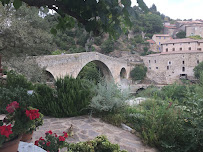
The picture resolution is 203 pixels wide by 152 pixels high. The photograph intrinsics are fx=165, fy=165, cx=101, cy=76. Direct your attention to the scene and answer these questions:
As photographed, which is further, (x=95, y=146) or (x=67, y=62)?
(x=67, y=62)

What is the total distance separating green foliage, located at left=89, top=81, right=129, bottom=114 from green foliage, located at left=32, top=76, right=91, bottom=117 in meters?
0.31

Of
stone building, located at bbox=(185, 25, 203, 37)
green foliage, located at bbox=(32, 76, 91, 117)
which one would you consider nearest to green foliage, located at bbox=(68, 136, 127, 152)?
green foliage, located at bbox=(32, 76, 91, 117)

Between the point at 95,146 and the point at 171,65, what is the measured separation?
3398 centimetres

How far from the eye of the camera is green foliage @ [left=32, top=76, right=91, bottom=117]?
398cm

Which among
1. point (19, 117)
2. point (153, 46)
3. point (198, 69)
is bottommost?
point (198, 69)

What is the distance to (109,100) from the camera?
3.88 meters

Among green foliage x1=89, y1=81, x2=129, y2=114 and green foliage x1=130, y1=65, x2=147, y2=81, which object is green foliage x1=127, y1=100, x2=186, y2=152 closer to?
green foliage x1=89, y1=81, x2=129, y2=114

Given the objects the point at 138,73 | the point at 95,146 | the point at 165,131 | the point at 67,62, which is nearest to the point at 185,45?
the point at 138,73

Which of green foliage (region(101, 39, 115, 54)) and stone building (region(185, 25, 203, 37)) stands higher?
stone building (region(185, 25, 203, 37))

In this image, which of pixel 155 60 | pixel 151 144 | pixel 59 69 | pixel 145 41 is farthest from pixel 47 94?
pixel 145 41

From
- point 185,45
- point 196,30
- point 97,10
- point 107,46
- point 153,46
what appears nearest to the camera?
point 97,10

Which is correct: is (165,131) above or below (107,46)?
below

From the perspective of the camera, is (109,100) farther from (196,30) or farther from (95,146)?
(196,30)

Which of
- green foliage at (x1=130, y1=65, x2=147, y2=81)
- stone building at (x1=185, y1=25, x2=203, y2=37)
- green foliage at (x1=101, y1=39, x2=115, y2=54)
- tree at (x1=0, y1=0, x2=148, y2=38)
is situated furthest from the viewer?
stone building at (x1=185, y1=25, x2=203, y2=37)
